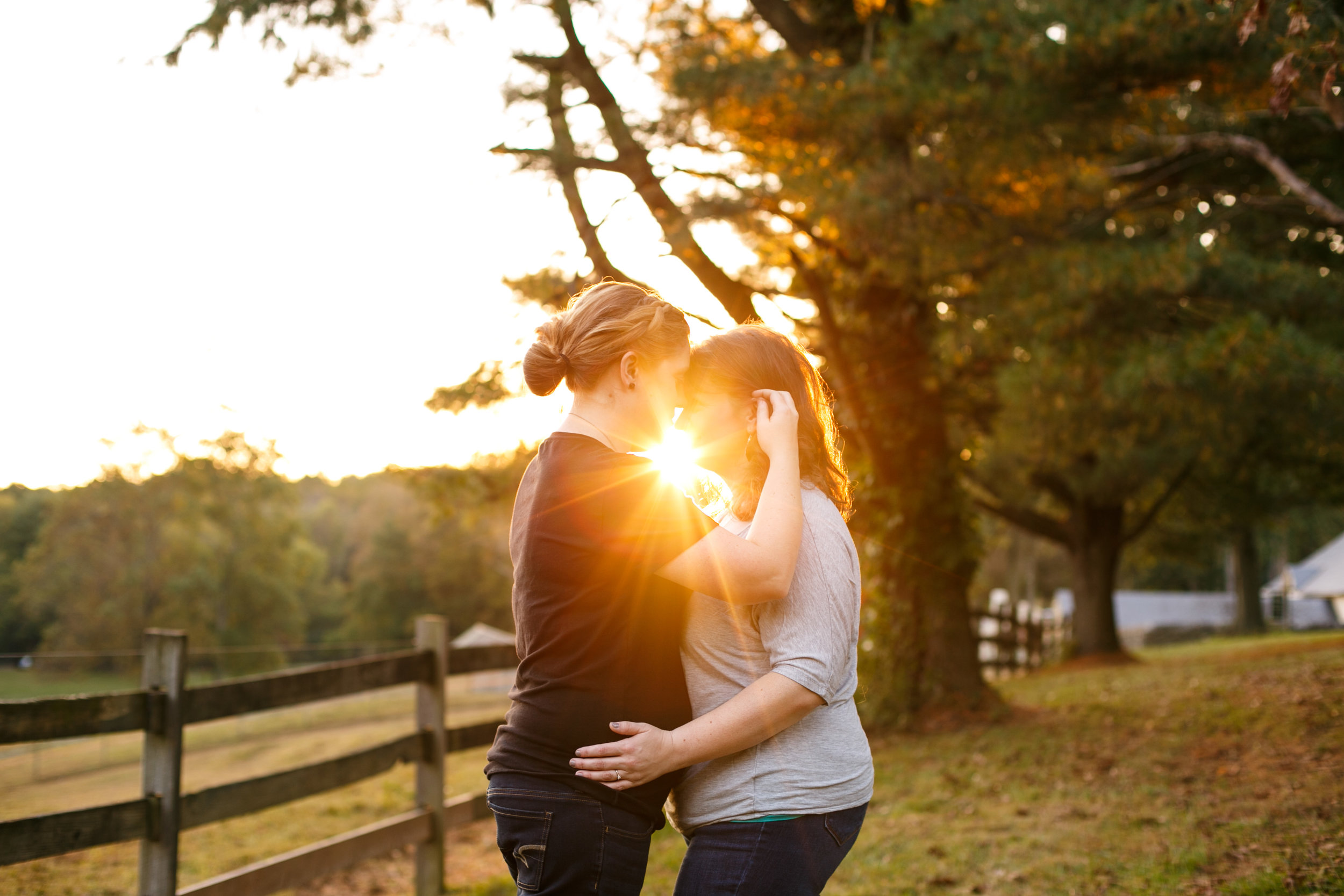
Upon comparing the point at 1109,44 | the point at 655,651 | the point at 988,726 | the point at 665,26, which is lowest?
the point at 988,726

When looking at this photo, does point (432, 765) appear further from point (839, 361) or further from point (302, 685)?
point (839, 361)

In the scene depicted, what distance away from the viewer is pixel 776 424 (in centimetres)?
188

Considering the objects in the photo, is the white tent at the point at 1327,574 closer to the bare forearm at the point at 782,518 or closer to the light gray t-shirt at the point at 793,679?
the light gray t-shirt at the point at 793,679

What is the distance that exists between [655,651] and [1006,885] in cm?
319

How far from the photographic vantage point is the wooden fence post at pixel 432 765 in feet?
16.9

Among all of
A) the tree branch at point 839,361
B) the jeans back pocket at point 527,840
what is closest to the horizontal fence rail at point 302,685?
the jeans back pocket at point 527,840

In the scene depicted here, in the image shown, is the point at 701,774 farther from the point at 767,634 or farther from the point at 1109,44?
the point at 1109,44

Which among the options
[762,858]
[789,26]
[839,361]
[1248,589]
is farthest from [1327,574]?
[762,858]

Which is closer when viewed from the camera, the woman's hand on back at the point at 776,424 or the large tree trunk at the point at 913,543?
the woman's hand on back at the point at 776,424

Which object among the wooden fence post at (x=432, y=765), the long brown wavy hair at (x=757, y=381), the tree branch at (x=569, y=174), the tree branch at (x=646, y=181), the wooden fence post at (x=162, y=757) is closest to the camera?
the long brown wavy hair at (x=757, y=381)

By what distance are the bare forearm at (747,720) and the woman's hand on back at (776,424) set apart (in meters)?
0.42

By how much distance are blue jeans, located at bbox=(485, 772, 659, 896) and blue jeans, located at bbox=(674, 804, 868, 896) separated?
0.12 meters

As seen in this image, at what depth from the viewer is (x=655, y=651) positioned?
185cm

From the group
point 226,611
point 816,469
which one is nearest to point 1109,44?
point 816,469
